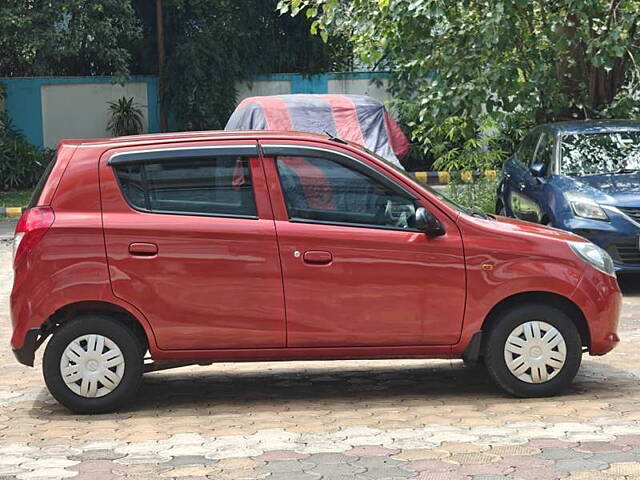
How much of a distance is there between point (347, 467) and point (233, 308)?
1569mm

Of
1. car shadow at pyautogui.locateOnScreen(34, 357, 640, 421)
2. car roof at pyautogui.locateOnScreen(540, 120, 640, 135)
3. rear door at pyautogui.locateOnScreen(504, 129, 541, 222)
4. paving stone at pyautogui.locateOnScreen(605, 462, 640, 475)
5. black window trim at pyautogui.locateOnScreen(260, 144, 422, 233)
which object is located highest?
black window trim at pyautogui.locateOnScreen(260, 144, 422, 233)

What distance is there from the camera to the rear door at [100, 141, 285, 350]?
22.9 ft

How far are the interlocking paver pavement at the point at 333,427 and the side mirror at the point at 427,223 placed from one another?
1.08 meters

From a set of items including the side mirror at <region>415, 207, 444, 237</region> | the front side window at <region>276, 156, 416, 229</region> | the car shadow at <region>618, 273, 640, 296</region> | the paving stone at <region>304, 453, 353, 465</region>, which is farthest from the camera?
the car shadow at <region>618, 273, 640, 296</region>

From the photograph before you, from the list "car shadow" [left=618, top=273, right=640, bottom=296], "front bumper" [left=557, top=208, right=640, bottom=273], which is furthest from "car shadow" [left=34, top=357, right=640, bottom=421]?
"car shadow" [left=618, top=273, right=640, bottom=296]

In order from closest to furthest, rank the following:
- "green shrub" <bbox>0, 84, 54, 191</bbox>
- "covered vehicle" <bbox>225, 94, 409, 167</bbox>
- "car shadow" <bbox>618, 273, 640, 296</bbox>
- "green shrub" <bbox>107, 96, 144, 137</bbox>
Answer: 1. "car shadow" <bbox>618, 273, 640, 296</bbox>
2. "covered vehicle" <bbox>225, 94, 409, 167</bbox>
3. "green shrub" <bbox>0, 84, 54, 191</bbox>
4. "green shrub" <bbox>107, 96, 144, 137</bbox>

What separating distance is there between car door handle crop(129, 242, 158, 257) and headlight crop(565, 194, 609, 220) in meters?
5.50

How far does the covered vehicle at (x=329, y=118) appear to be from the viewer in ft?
66.9

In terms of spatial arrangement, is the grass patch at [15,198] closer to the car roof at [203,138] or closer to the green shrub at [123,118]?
the green shrub at [123,118]

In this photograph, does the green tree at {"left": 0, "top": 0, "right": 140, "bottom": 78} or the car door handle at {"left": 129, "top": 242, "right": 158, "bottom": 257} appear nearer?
the car door handle at {"left": 129, "top": 242, "right": 158, "bottom": 257}

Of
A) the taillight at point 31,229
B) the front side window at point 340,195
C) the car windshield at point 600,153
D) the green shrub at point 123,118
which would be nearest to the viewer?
the taillight at point 31,229

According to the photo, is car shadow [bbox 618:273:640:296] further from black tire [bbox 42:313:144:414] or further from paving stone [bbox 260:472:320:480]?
paving stone [bbox 260:472:320:480]

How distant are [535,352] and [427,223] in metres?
1.05

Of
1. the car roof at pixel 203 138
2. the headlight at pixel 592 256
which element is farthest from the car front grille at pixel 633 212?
the car roof at pixel 203 138
